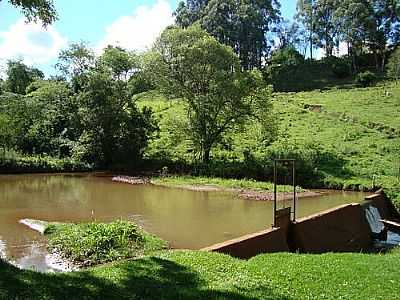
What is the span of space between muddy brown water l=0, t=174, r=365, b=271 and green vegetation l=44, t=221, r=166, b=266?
2.14 feet

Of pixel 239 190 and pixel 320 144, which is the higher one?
pixel 320 144

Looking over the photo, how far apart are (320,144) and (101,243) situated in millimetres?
28593

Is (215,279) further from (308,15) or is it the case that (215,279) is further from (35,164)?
(308,15)

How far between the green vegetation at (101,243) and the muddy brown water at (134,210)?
652 millimetres

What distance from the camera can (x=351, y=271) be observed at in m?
10.6

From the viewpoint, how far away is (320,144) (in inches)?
1569

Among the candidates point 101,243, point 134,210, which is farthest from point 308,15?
point 101,243

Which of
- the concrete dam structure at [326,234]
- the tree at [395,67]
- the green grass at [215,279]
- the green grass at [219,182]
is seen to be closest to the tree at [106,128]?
the green grass at [219,182]

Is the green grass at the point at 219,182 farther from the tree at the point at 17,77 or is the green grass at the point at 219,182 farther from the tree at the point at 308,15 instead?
the tree at the point at 308,15

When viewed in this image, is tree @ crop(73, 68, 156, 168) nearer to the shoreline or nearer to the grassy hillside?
the grassy hillside

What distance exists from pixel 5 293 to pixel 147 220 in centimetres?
1452

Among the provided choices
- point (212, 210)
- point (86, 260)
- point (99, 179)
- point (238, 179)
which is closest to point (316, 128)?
point (238, 179)

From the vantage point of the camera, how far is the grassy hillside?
3378 cm

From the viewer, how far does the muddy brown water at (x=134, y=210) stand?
1695 centimetres
